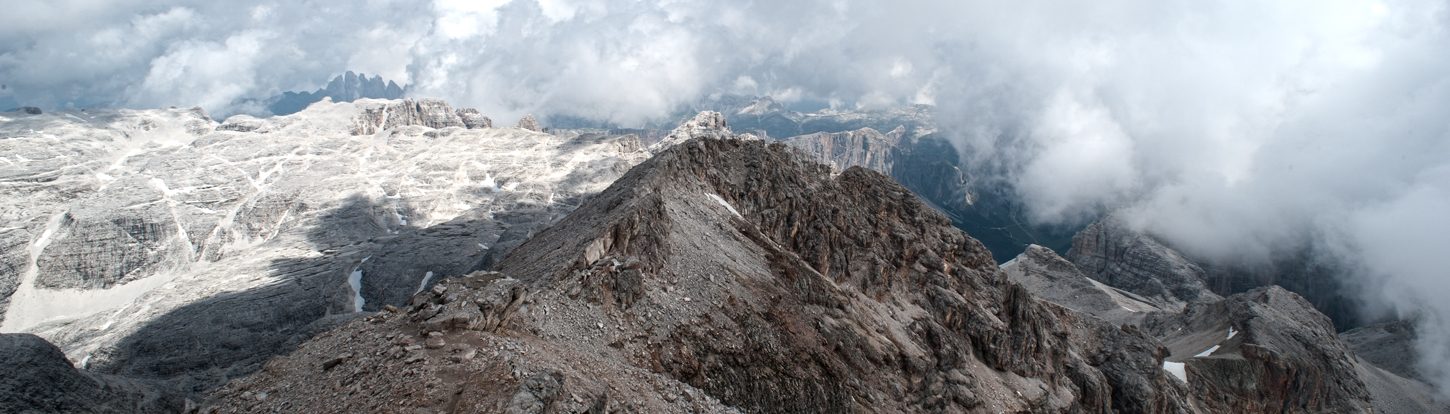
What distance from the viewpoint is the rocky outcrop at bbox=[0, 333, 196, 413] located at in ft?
133

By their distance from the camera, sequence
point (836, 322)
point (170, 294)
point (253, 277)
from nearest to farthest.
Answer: point (836, 322) < point (170, 294) < point (253, 277)

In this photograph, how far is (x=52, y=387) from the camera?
139 feet

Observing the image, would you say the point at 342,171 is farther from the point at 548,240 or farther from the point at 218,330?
the point at 548,240

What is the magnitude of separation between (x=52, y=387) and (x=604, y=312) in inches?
1754

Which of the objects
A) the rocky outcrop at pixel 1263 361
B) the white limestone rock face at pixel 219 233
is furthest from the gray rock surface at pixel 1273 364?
the white limestone rock face at pixel 219 233

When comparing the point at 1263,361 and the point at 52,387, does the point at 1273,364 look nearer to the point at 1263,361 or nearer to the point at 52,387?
the point at 1263,361

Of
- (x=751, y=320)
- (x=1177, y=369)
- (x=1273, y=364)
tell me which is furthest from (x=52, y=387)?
(x=1273, y=364)

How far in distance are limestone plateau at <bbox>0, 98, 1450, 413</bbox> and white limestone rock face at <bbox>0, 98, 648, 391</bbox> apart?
0.74 m

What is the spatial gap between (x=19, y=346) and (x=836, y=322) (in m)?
60.4

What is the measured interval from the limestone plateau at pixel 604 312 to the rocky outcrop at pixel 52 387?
0.17 m

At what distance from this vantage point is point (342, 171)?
183875mm

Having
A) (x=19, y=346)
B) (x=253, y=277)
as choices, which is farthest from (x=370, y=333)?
(x=253, y=277)

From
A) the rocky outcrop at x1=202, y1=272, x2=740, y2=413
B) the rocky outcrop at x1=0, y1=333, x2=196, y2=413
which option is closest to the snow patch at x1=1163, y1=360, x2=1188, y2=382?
the rocky outcrop at x1=202, y1=272, x2=740, y2=413

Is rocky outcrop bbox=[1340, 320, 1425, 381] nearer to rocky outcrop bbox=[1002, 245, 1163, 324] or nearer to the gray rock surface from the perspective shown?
the gray rock surface
